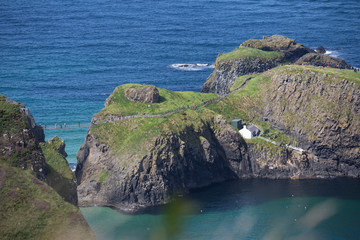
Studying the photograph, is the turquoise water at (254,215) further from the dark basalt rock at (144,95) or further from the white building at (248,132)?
the dark basalt rock at (144,95)

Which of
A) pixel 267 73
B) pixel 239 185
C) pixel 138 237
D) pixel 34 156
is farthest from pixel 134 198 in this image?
pixel 267 73

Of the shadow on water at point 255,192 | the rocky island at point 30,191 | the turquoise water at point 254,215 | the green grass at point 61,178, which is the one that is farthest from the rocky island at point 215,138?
the rocky island at point 30,191

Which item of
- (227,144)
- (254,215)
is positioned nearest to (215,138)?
(227,144)

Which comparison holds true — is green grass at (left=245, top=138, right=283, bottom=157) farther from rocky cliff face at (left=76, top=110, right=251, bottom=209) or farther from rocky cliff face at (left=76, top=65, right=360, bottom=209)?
rocky cliff face at (left=76, top=110, right=251, bottom=209)

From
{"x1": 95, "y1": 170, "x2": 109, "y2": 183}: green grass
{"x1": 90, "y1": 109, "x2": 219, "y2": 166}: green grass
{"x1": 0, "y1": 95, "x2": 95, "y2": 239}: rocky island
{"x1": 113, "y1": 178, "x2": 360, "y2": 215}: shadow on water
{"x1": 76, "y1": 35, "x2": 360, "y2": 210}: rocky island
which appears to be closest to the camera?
{"x1": 0, "y1": 95, "x2": 95, "y2": 239}: rocky island

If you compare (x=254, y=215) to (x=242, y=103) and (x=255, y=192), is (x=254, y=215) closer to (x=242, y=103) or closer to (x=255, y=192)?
(x=255, y=192)

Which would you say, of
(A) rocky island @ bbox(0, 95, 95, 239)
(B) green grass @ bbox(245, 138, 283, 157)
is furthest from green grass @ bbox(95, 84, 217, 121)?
(A) rocky island @ bbox(0, 95, 95, 239)
